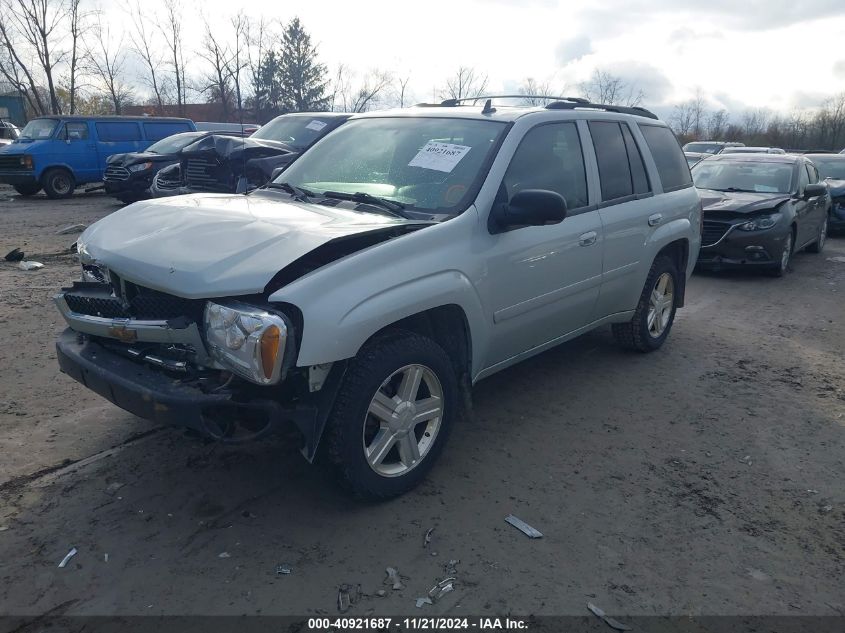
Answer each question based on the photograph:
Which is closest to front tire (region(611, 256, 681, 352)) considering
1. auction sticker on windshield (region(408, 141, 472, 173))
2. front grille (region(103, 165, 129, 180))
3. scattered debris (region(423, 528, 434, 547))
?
auction sticker on windshield (region(408, 141, 472, 173))

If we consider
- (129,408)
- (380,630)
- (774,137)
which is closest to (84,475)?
(129,408)

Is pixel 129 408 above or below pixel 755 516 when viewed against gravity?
above

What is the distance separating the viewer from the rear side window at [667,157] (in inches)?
218

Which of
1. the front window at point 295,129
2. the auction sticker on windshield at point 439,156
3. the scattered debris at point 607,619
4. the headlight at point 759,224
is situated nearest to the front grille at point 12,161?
the front window at point 295,129

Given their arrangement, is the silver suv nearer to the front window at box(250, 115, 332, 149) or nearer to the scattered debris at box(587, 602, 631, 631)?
the scattered debris at box(587, 602, 631, 631)

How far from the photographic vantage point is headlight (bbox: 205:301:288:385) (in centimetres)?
274

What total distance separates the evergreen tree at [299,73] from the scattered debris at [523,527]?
4634cm

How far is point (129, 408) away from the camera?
3.05m

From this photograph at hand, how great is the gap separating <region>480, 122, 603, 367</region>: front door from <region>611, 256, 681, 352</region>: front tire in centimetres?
96

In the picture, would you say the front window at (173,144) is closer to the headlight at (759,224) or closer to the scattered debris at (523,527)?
the headlight at (759,224)

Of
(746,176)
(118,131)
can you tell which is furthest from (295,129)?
(118,131)

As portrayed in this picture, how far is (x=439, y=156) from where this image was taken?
13.1ft

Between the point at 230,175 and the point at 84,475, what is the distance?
5.89 meters

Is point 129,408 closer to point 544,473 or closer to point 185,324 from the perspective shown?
point 185,324
